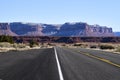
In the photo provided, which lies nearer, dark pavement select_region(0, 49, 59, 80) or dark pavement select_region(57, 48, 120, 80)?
dark pavement select_region(57, 48, 120, 80)

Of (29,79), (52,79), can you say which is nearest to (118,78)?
(52,79)

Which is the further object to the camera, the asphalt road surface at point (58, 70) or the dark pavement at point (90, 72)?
the asphalt road surface at point (58, 70)

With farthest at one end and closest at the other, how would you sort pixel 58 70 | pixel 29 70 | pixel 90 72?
1. pixel 29 70
2. pixel 58 70
3. pixel 90 72

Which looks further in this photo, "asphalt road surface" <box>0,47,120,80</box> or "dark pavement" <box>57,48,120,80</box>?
"asphalt road surface" <box>0,47,120,80</box>

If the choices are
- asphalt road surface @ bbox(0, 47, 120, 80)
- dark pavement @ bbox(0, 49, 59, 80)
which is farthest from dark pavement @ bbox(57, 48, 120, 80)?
dark pavement @ bbox(0, 49, 59, 80)

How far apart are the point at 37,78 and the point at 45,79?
0.46 m

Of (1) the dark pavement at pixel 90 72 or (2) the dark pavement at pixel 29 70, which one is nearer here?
(1) the dark pavement at pixel 90 72

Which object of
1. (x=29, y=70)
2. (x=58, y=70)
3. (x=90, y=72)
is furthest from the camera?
(x=29, y=70)

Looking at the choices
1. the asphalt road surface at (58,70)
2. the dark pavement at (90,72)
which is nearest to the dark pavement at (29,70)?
the asphalt road surface at (58,70)

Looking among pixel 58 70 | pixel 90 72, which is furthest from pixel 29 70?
pixel 90 72

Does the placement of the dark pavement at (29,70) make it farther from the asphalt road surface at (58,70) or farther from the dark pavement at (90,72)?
the dark pavement at (90,72)

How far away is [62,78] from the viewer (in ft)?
41.6

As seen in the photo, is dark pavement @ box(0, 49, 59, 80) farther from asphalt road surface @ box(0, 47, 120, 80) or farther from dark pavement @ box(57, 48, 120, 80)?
dark pavement @ box(57, 48, 120, 80)

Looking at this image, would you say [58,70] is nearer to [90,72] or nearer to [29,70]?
[29,70]
